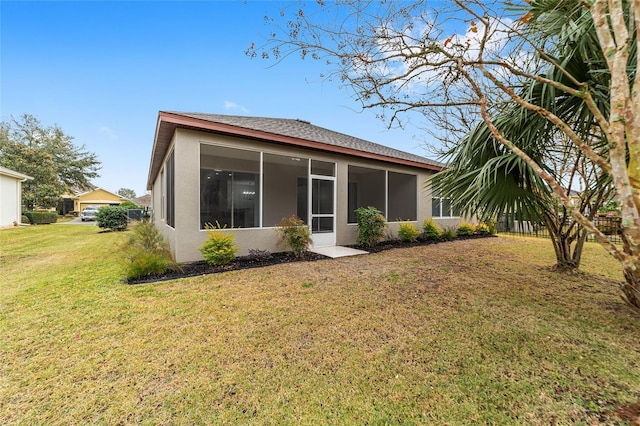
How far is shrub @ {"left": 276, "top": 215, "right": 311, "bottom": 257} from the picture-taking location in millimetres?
6652

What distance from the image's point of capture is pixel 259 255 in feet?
21.7

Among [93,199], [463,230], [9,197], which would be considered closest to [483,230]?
[463,230]

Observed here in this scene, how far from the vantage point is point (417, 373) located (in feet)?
7.35

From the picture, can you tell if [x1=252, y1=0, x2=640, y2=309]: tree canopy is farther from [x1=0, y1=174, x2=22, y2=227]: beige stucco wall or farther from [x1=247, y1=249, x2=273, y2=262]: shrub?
[x1=0, y1=174, x2=22, y2=227]: beige stucco wall

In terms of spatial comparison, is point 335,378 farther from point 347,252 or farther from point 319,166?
point 319,166

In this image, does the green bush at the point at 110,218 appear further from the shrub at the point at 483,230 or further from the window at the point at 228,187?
the shrub at the point at 483,230

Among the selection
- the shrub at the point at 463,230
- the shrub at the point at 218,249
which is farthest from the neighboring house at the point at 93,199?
the shrub at the point at 463,230

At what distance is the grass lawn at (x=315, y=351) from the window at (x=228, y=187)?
2.46 metres

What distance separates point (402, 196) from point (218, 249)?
27.5 feet

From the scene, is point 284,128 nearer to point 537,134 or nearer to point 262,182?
point 262,182

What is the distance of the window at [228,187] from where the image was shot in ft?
22.2

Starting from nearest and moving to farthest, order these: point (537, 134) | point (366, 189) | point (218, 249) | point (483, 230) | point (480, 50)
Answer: point (480, 50), point (537, 134), point (218, 249), point (366, 189), point (483, 230)

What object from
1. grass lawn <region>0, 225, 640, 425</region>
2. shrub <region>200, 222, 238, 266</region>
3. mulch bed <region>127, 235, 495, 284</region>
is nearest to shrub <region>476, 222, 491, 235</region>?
mulch bed <region>127, 235, 495, 284</region>

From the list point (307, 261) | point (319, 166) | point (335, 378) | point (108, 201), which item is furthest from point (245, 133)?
point (108, 201)
